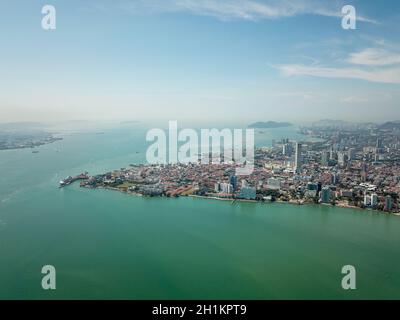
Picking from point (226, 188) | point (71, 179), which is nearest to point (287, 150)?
point (226, 188)

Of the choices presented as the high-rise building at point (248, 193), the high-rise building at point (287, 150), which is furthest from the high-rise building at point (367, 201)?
the high-rise building at point (287, 150)

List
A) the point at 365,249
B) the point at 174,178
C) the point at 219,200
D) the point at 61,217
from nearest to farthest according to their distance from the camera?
the point at 365,249, the point at 61,217, the point at 219,200, the point at 174,178

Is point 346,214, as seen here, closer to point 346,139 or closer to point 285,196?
point 285,196

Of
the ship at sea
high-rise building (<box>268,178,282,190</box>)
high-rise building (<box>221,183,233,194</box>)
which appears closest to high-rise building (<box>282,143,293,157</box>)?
high-rise building (<box>268,178,282,190</box>)

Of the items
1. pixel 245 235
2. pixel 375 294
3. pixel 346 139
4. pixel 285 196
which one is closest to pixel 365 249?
→ pixel 375 294

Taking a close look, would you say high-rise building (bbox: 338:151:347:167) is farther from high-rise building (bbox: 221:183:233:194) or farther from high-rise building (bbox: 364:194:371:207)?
high-rise building (bbox: 221:183:233:194)

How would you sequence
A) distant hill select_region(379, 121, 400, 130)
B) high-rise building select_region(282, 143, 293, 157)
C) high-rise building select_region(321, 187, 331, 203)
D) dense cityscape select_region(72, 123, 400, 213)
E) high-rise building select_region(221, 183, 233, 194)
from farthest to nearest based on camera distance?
1. distant hill select_region(379, 121, 400, 130)
2. high-rise building select_region(282, 143, 293, 157)
3. high-rise building select_region(221, 183, 233, 194)
4. dense cityscape select_region(72, 123, 400, 213)
5. high-rise building select_region(321, 187, 331, 203)
